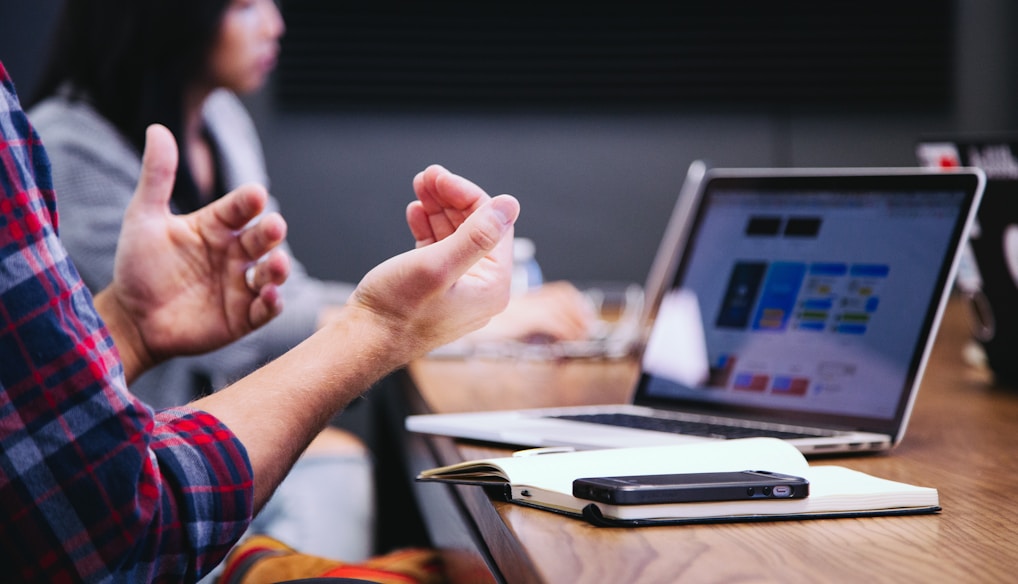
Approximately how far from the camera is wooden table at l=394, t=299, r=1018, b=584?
0.63 m

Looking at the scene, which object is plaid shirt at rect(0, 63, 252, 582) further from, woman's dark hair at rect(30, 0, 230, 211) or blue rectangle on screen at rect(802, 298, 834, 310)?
woman's dark hair at rect(30, 0, 230, 211)

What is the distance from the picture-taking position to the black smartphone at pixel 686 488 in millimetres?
716

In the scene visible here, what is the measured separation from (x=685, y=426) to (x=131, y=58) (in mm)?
1426

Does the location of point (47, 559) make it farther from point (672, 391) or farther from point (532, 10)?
point (532, 10)

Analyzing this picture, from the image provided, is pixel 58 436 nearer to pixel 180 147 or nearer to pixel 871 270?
pixel 871 270

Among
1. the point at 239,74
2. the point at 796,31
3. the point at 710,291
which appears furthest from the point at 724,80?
the point at 710,291

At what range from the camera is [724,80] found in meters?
3.65

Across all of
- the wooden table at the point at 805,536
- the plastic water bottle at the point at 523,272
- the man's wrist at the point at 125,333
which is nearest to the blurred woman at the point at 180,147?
the plastic water bottle at the point at 523,272

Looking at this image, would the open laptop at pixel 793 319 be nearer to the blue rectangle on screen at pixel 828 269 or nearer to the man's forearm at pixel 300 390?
the blue rectangle on screen at pixel 828 269

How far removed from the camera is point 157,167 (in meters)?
1.29

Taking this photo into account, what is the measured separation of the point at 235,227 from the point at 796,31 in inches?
111

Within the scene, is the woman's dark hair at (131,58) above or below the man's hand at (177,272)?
above

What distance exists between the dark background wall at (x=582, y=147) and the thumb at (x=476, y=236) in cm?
271

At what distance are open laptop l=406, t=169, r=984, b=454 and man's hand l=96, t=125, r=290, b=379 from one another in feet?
1.00
